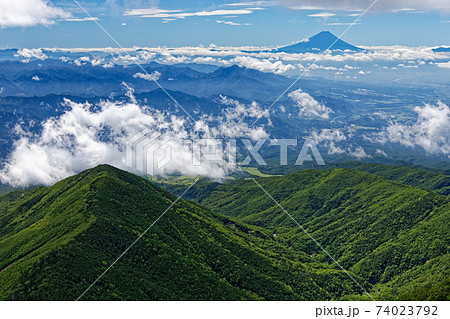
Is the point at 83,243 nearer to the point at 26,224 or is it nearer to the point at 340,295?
the point at 26,224

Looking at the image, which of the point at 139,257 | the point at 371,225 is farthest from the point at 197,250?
the point at 371,225

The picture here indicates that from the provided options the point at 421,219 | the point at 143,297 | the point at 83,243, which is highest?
the point at 83,243

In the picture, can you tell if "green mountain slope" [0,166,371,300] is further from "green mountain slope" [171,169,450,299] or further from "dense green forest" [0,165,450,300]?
"green mountain slope" [171,169,450,299]

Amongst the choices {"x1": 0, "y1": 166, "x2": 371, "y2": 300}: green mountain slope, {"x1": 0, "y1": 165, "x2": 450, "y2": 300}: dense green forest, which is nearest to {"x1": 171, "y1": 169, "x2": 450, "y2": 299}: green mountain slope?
{"x1": 0, "y1": 165, "x2": 450, "y2": 300}: dense green forest

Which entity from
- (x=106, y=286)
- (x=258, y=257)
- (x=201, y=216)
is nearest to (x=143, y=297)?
(x=106, y=286)

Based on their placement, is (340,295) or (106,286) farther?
(340,295)

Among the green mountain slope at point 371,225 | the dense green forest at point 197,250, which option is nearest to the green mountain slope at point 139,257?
the dense green forest at point 197,250

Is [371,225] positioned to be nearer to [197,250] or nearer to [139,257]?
[197,250]

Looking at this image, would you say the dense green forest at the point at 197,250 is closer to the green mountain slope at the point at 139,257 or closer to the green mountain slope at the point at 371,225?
the green mountain slope at the point at 139,257
